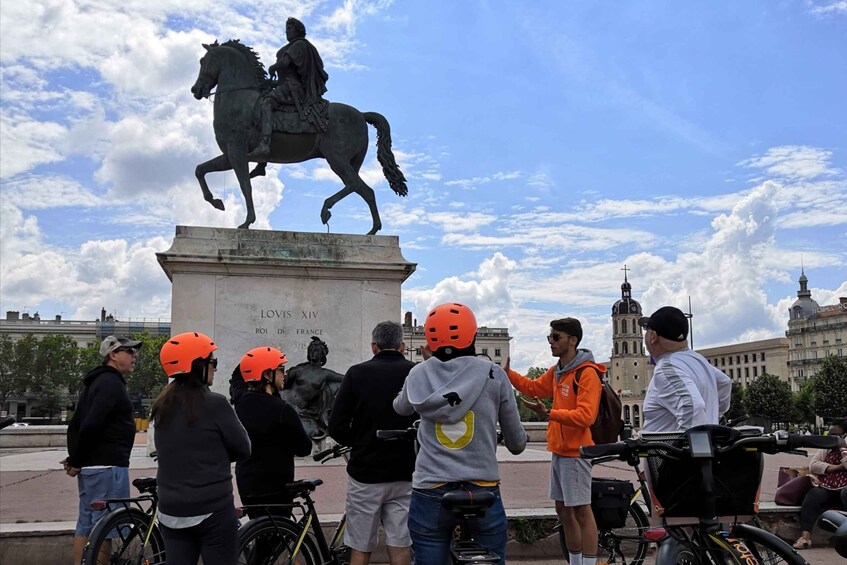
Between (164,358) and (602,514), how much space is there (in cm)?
347

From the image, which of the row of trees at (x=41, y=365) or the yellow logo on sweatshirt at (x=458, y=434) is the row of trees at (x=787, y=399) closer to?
the row of trees at (x=41, y=365)

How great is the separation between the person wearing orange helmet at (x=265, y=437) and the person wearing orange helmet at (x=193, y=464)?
3.12 ft

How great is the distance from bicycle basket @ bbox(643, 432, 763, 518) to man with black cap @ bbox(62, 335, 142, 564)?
4048 mm

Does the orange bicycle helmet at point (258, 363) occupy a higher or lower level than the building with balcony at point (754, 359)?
lower

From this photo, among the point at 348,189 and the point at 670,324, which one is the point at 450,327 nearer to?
the point at 670,324

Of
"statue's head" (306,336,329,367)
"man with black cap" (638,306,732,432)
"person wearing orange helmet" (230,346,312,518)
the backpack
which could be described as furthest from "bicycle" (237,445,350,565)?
"statue's head" (306,336,329,367)

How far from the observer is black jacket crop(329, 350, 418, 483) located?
5250 millimetres

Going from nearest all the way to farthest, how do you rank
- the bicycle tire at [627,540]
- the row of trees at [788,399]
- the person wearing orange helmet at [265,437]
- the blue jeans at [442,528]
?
the blue jeans at [442,528]
the person wearing orange helmet at [265,437]
the bicycle tire at [627,540]
the row of trees at [788,399]

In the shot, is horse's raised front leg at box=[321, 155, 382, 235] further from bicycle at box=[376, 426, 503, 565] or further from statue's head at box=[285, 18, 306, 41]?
bicycle at box=[376, 426, 503, 565]

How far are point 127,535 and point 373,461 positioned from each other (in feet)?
6.45

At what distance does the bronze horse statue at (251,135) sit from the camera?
52.1 ft

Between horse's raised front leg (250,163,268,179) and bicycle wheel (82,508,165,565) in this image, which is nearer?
bicycle wheel (82,508,165,565)

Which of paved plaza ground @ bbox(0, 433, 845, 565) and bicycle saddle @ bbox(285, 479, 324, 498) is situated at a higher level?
bicycle saddle @ bbox(285, 479, 324, 498)

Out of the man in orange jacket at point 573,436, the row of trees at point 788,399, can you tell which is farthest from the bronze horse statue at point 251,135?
the row of trees at point 788,399
